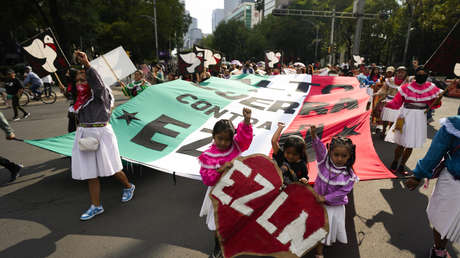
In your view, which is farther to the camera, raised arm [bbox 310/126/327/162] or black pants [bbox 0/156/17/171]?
black pants [bbox 0/156/17/171]

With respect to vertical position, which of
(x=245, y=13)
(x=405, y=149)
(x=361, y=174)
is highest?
(x=245, y=13)

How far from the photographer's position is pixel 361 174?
9.98ft

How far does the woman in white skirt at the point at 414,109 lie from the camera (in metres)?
4.38

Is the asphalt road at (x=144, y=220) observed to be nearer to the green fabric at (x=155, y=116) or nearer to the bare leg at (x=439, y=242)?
the bare leg at (x=439, y=242)

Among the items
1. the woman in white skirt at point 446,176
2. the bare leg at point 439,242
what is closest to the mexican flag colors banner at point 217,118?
the woman in white skirt at point 446,176

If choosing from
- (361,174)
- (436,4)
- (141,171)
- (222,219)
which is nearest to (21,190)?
(141,171)

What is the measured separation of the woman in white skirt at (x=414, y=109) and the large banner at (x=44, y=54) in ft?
19.1

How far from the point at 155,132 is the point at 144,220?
5.26 feet

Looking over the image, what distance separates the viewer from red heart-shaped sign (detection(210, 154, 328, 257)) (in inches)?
92.4

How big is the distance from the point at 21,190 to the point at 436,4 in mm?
37650

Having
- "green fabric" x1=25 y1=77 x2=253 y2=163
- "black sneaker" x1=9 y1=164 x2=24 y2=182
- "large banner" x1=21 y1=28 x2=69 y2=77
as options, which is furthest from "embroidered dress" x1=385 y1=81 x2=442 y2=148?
"black sneaker" x1=9 y1=164 x2=24 y2=182

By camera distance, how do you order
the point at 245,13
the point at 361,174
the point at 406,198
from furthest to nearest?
the point at 245,13
the point at 406,198
the point at 361,174

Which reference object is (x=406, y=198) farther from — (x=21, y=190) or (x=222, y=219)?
(x=21, y=190)

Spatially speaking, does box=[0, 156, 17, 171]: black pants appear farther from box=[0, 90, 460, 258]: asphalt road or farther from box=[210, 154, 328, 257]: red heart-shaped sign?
box=[210, 154, 328, 257]: red heart-shaped sign
